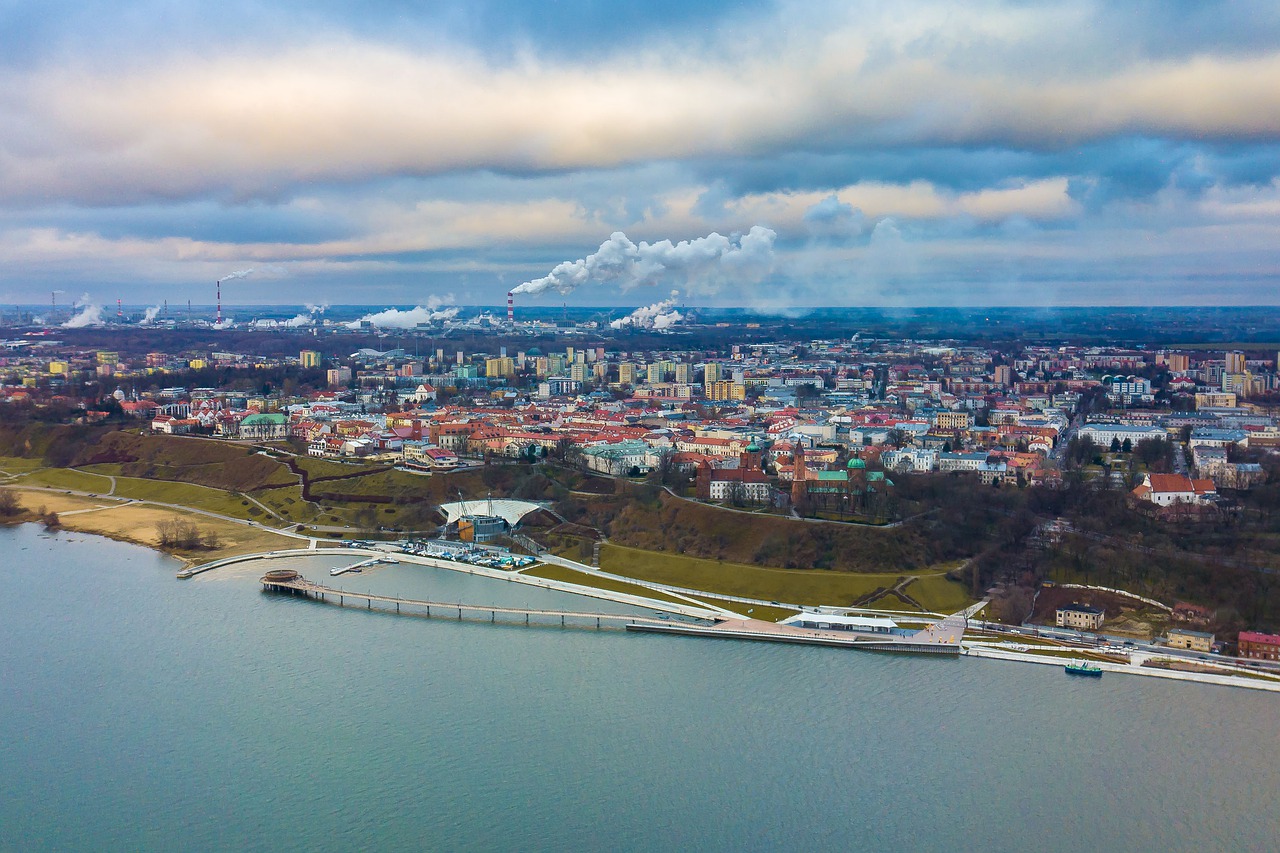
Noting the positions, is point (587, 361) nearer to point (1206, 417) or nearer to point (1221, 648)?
point (1206, 417)

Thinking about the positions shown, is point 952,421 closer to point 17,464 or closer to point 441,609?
point 441,609

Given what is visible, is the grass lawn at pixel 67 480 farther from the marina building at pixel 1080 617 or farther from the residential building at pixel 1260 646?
the residential building at pixel 1260 646

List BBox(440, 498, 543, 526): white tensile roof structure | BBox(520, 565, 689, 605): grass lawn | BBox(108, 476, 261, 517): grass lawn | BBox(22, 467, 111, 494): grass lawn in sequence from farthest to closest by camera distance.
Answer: BBox(22, 467, 111, 494): grass lawn, BBox(108, 476, 261, 517): grass lawn, BBox(440, 498, 543, 526): white tensile roof structure, BBox(520, 565, 689, 605): grass lawn

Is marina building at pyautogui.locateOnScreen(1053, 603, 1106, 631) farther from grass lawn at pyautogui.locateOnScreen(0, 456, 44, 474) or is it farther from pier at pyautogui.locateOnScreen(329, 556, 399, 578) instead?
grass lawn at pyautogui.locateOnScreen(0, 456, 44, 474)

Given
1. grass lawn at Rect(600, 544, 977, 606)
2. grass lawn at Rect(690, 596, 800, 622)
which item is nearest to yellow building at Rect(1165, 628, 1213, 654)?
grass lawn at Rect(600, 544, 977, 606)

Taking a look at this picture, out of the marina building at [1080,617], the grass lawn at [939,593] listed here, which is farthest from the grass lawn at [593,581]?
the marina building at [1080,617]

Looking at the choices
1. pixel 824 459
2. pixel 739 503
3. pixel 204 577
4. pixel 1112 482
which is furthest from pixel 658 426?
pixel 204 577
